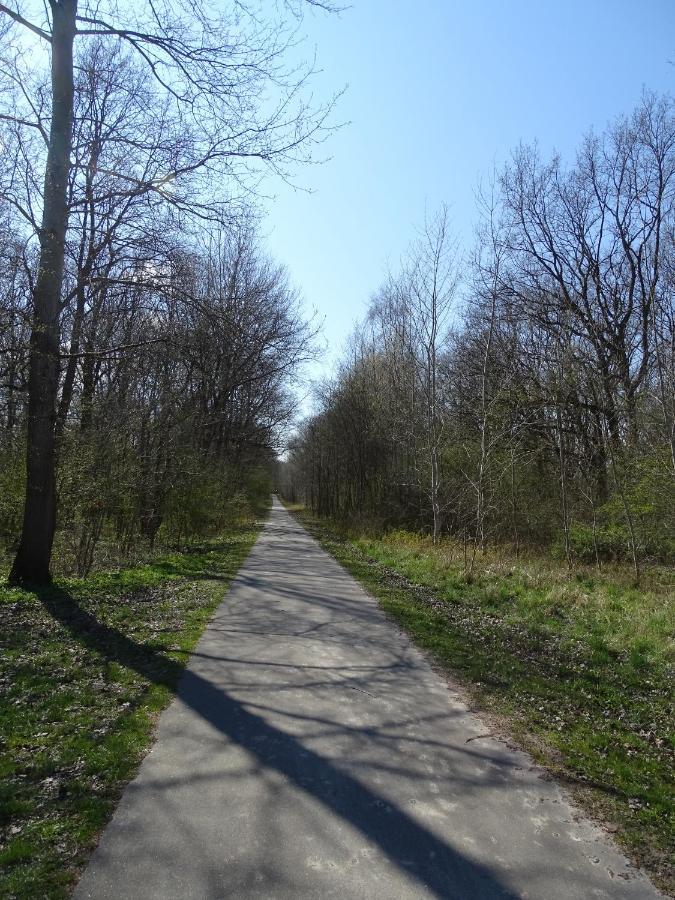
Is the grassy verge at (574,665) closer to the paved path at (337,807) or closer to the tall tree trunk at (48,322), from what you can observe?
the paved path at (337,807)

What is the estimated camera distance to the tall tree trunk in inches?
370

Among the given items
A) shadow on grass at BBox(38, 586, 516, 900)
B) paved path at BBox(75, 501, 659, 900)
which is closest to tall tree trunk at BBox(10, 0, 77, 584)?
shadow on grass at BBox(38, 586, 516, 900)

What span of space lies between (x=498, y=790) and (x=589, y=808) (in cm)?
56

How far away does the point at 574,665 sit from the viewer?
7.00m

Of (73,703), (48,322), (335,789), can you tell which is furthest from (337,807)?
(48,322)

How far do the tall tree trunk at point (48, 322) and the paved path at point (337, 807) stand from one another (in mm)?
5641

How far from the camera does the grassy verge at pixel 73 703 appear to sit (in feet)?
10.5

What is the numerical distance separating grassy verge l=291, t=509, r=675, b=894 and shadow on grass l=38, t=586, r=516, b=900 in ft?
3.50

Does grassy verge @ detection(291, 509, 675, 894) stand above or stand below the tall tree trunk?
below

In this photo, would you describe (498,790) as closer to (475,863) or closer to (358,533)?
(475,863)

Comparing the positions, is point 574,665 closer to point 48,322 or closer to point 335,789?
point 335,789

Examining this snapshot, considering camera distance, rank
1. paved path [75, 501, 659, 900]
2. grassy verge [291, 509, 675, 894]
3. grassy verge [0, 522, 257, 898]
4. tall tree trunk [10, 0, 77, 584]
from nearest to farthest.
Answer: paved path [75, 501, 659, 900] < grassy verge [0, 522, 257, 898] < grassy verge [291, 509, 675, 894] < tall tree trunk [10, 0, 77, 584]

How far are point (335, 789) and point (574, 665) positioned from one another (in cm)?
430

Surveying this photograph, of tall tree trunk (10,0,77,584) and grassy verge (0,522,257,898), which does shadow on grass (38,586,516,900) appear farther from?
tall tree trunk (10,0,77,584)
